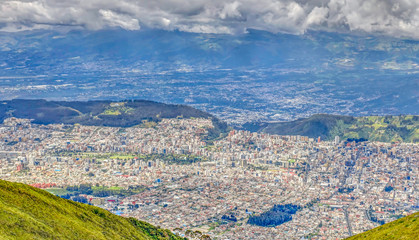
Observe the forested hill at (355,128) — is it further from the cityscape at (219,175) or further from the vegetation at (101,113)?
the vegetation at (101,113)

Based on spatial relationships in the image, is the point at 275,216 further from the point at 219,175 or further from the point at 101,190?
the point at 101,190

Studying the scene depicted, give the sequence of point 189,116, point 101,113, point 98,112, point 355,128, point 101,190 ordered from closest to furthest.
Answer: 1. point 101,190
2. point 355,128
3. point 189,116
4. point 101,113
5. point 98,112

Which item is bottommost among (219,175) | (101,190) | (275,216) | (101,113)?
(101,113)

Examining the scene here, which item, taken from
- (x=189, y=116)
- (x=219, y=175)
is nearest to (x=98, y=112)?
(x=189, y=116)

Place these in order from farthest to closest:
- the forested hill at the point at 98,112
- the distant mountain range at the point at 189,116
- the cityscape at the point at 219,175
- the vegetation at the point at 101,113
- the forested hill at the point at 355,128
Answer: the forested hill at the point at 98,112, the vegetation at the point at 101,113, the distant mountain range at the point at 189,116, the forested hill at the point at 355,128, the cityscape at the point at 219,175

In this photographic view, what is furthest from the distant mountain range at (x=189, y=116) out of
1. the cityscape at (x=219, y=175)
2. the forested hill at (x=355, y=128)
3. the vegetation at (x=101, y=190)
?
the vegetation at (x=101, y=190)

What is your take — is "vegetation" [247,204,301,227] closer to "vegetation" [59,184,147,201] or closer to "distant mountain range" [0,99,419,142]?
"vegetation" [59,184,147,201]
